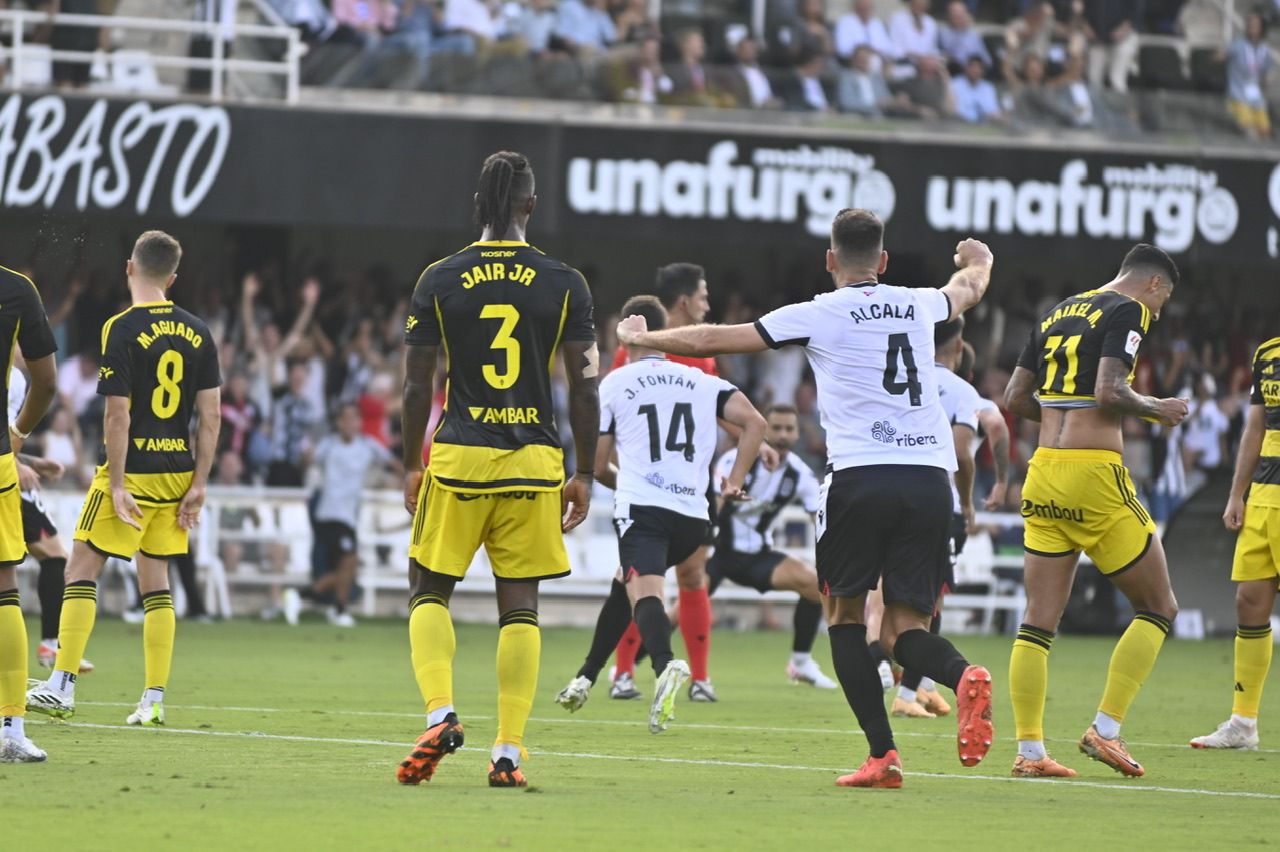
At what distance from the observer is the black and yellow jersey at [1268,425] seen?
1063 cm

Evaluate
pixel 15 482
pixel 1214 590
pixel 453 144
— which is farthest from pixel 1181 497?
pixel 15 482

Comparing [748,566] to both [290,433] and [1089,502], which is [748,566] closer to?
[1089,502]

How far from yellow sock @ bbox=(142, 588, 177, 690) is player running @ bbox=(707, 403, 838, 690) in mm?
4108

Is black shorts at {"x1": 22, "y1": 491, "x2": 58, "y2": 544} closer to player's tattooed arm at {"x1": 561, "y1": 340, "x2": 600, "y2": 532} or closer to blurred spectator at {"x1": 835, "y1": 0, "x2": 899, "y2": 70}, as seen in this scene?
player's tattooed arm at {"x1": 561, "y1": 340, "x2": 600, "y2": 532}

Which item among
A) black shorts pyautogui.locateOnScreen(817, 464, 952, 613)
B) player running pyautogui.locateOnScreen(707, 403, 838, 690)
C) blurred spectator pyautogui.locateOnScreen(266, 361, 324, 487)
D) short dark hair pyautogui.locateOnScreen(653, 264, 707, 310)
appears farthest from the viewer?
blurred spectator pyautogui.locateOnScreen(266, 361, 324, 487)

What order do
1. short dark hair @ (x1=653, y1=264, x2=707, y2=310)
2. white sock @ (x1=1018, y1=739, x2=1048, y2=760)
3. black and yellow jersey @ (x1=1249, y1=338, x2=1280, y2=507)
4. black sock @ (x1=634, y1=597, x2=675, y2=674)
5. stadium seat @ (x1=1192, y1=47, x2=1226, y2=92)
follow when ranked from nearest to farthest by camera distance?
white sock @ (x1=1018, y1=739, x2=1048, y2=760) < black and yellow jersey @ (x1=1249, y1=338, x2=1280, y2=507) < black sock @ (x1=634, y1=597, x2=675, y2=674) < short dark hair @ (x1=653, y1=264, x2=707, y2=310) < stadium seat @ (x1=1192, y1=47, x2=1226, y2=92)

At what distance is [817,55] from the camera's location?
2323 centimetres

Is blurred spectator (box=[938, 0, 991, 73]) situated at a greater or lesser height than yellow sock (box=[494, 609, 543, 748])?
greater

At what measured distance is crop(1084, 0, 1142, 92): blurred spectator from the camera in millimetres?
24453

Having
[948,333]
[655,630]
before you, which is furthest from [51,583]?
[948,333]

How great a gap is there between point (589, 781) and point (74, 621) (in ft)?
11.2

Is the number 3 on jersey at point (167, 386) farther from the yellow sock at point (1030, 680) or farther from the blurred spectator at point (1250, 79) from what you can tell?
the blurred spectator at point (1250, 79)

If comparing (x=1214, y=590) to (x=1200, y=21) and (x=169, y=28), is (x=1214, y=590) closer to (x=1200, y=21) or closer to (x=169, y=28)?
(x=1200, y=21)

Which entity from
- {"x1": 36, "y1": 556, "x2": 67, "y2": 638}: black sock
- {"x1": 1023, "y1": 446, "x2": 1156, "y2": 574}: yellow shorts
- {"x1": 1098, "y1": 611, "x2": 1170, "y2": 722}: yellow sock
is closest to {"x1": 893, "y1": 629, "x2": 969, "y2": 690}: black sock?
{"x1": 1023, "y1": 446, "x2": 1156, "y2": 574}: yellow shorts
